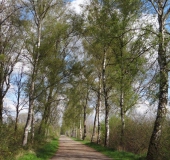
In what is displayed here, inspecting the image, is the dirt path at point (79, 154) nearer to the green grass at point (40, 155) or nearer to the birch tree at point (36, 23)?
the green grass at point (40, 155)

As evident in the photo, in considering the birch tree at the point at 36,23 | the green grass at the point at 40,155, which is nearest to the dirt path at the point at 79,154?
the green grass at the point at 40,155

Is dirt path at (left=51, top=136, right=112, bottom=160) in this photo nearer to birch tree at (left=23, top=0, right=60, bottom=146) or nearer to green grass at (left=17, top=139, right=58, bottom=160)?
green grass at (left=17, top=139, right=58, bottom=160)

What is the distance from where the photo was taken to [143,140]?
690 inches

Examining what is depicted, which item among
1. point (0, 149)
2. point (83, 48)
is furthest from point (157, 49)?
point (83, 48)

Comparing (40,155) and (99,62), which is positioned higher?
(99,62)

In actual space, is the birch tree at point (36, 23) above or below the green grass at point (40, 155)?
above

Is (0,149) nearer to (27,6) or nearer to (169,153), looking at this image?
(169,153)

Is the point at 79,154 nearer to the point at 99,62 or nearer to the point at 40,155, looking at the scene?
the point at 40,155

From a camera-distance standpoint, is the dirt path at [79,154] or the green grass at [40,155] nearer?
the green grass at [40,155]

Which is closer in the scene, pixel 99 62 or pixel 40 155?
pixel 40 155

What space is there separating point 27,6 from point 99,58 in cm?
888

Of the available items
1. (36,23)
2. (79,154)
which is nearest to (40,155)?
(79,154)

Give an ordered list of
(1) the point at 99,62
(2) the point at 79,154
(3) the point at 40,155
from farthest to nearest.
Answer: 1. (1) the point at 99,62
2. (2) the point at 79,154
3. (3) the point at 40,155

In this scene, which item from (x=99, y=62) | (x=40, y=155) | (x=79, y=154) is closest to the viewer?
(x=40, y=155)
